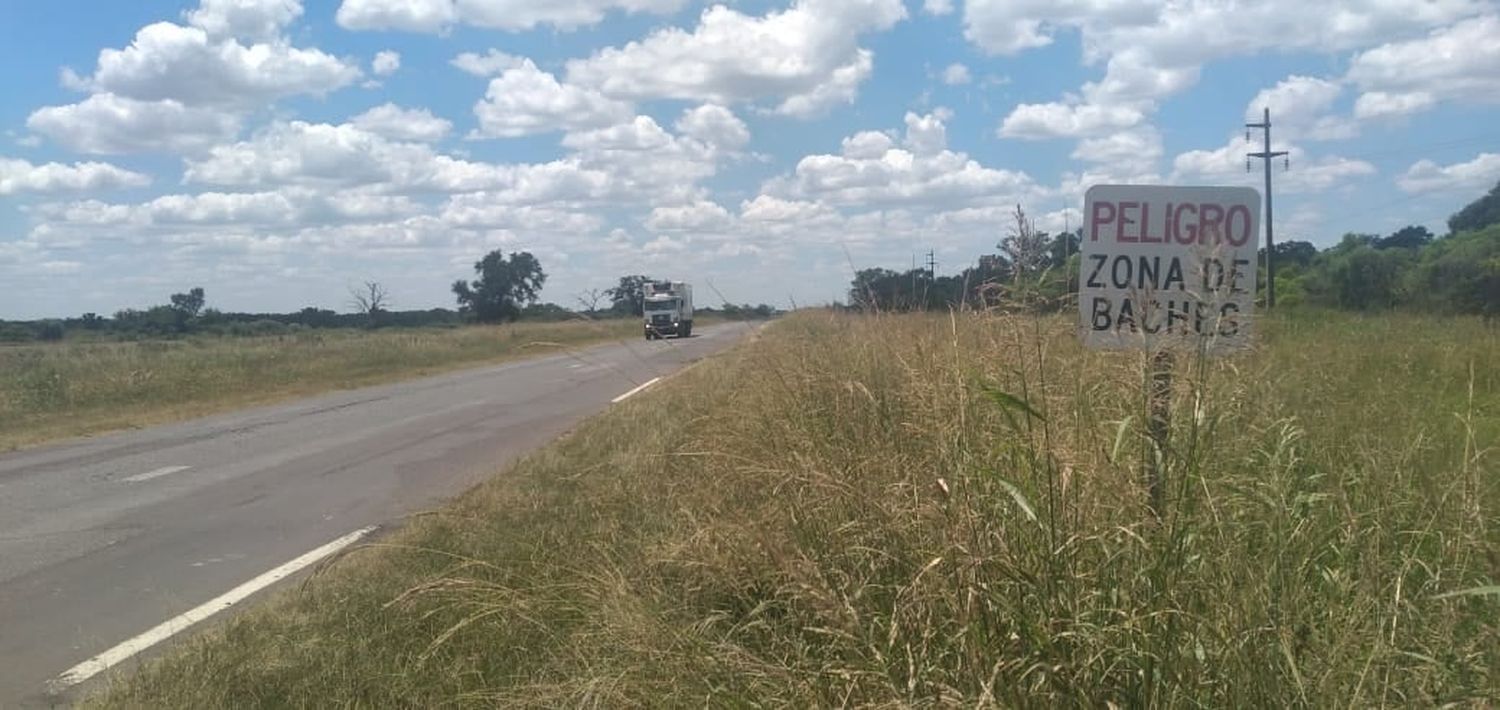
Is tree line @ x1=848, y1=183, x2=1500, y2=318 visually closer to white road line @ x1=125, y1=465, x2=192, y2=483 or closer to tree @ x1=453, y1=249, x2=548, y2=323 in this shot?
white road line @ x1=125, y1=465, x2=192, y2=483

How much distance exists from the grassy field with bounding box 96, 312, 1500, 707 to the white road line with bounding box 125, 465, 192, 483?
7747 millimetres

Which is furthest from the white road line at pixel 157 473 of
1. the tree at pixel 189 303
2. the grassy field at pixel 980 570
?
the tree at pixel 189 303

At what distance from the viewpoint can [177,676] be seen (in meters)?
5.47

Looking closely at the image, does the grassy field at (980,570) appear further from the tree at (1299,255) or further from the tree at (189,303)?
the tree at (189,303)

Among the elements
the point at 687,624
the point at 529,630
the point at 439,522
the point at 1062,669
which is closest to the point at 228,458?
the point at 439,522

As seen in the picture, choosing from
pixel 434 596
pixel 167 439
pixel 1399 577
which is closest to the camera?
pixel 1399 577

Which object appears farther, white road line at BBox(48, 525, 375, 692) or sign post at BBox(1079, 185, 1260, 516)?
white road line at BBox(48, 525, 375, 692)

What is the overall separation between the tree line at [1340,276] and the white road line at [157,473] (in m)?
9.12

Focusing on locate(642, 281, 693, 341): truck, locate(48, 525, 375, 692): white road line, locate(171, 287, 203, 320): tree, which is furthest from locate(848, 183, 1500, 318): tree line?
locate(171, 287, 203, 320): tree

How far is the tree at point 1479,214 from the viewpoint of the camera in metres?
45.3

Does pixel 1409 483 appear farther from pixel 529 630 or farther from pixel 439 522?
pixel 439 522

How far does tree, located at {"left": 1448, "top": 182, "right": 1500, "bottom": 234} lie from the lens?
45344 millimetres

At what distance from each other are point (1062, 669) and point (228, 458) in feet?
46.5

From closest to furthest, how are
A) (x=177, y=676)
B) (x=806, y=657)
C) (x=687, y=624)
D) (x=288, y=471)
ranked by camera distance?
(x=806, y=657)
(x=687, y=624)
(x=177, y=676)
(x=288, y=471)
